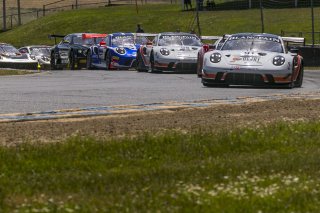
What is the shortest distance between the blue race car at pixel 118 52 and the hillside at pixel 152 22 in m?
15.2

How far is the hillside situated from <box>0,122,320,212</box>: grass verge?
3608 centimetres

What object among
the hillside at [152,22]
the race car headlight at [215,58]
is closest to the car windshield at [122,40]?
the race car headlight at [215,58]

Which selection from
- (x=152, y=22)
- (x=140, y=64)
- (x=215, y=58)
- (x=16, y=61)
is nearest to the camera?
(x=215, y=58)

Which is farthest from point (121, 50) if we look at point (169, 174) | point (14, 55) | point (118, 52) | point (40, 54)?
point (169, 174)

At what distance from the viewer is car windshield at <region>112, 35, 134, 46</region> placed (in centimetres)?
3106

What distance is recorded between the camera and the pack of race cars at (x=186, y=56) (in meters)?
19.0

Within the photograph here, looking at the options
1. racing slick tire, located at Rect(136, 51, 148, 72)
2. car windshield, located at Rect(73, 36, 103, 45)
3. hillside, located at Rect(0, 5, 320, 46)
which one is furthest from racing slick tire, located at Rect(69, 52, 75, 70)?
hillside, located at Rect(0, 5, 320, 46)

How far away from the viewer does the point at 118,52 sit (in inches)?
1217

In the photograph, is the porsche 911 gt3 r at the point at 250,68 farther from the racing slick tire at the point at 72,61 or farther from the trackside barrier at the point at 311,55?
the racing slick tire at the point at 72,61

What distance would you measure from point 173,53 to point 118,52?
201 inches

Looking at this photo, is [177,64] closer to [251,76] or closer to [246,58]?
Result: [246,58]

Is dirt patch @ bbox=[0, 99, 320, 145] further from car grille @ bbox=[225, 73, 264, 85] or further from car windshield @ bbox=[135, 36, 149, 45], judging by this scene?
car windshield @ bbox=[135, 36, 149, 45]

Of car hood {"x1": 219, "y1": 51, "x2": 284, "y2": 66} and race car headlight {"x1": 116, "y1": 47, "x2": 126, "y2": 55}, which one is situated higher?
car hood {"x1": 219, "y1": 51, "x2": 284, "y2": 66}

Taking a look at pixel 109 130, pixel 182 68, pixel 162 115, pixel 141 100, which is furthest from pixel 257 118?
pixel 182 68
